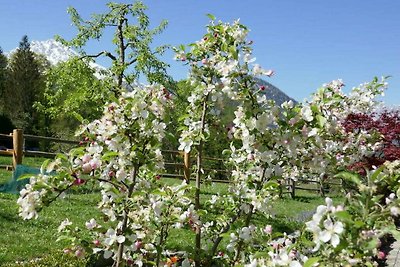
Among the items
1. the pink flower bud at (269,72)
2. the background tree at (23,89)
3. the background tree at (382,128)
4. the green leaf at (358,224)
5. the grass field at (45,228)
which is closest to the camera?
the green leaf at (358,224)

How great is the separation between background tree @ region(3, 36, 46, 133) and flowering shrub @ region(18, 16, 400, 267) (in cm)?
3453

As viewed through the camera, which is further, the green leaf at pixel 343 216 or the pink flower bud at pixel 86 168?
the pink flower bud at pixel 86 168

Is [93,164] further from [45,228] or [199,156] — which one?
[45,228]

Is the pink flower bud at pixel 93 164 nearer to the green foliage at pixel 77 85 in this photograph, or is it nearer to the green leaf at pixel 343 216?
the green leaf at pixel 343 216

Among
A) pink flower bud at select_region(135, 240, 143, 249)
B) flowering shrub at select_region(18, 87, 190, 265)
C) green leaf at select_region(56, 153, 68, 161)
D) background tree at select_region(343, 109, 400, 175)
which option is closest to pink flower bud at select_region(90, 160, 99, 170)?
flowering shrub at select_region(18, 87, 190, 265)

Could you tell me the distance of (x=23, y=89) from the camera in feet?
133

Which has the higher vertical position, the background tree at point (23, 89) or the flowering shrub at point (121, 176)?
the background tree at point (23, 89)

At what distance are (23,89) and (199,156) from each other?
4055cm

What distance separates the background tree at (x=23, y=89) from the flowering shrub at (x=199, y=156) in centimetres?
3453

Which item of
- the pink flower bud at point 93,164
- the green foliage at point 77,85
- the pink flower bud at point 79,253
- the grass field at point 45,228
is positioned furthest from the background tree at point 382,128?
the green foliage at point 77,85

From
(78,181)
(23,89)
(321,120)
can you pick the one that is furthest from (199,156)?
(23,89)

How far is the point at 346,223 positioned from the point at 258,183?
1.40 metres

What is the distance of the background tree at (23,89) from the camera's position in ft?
120

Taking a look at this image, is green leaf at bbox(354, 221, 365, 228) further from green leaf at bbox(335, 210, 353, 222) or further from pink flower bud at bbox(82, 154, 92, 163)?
pink flower bud at bbox(82, 154, 92, 163)
